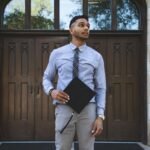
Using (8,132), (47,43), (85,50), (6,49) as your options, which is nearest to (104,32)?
(47,43)

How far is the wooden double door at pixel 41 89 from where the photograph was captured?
10414 millimetres

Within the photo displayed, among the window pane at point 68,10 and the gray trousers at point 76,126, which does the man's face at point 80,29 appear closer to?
the gray trousers at point 76,126

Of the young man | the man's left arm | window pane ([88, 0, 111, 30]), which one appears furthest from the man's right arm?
window pane ([88, 0, 111, 30])

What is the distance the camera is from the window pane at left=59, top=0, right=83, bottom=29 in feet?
34.3

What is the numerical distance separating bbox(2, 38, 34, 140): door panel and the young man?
22.0ft

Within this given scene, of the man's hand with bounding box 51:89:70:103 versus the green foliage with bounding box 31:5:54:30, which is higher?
the green foliage with bounding box 31:5:54:30

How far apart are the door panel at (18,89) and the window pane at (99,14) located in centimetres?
148

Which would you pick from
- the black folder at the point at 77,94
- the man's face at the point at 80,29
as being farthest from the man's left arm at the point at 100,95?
the man's face at the point at 80,29

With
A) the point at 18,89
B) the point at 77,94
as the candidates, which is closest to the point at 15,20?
the point at 18,89

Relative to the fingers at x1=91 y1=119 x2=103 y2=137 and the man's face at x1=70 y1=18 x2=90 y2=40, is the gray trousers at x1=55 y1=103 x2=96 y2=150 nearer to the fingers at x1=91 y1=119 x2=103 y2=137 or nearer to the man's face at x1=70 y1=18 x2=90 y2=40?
the fingers at x1=91 y1=119 x2=103 y2=137

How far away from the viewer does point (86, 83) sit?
12.0ft

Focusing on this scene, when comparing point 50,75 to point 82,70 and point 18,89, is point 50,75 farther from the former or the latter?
point 18,89

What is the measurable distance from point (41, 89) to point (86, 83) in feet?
22.5

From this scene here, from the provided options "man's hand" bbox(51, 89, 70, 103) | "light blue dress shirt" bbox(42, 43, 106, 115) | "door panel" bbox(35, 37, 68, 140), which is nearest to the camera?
"man's hand" bbox(51, 89, 70, 103)
